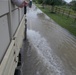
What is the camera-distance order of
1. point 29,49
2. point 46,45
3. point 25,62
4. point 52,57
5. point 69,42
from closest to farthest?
point 25,62, point 52,57, point 29,49, point 46,45, point 69,42

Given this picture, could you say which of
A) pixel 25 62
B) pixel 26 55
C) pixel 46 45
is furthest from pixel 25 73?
pixel 46 45

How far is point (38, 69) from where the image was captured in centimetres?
516

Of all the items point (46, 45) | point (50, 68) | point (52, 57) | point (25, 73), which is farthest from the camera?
point (46, 45)

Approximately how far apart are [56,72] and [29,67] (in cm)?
106

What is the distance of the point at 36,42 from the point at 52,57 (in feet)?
7.60

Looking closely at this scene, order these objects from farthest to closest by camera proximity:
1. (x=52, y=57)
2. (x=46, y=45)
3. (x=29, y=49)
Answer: (x=46, y=45)
(x=29, y=49)
(x=52, y=57)

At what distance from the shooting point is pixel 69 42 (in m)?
8.70

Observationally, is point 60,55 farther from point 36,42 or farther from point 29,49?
point 36,42

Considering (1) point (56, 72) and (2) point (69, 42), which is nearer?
(1) point (56, 72)

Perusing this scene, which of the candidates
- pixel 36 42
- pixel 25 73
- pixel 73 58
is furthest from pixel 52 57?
pixel 36 42

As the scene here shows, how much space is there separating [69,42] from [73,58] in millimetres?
2571

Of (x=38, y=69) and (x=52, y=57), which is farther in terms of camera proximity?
(x=52, y=57)

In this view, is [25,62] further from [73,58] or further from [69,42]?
[69,42]

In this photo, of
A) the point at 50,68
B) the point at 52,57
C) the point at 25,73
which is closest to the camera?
the point at 25,73
